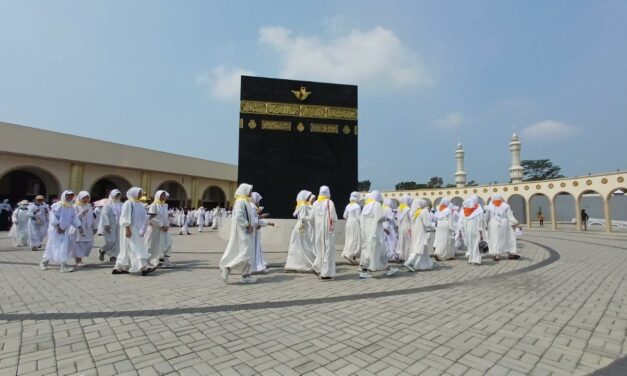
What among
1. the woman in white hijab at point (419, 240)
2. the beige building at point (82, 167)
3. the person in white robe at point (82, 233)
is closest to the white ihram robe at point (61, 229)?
the person in white robe at point (82, 233)

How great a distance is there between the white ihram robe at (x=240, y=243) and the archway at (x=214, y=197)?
31027mm

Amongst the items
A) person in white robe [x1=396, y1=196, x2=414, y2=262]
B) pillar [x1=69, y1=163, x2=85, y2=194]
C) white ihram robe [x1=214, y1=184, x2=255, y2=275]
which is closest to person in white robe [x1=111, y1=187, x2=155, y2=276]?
white ihram robe [x1=214, y1=184, x2=255, y2=275]

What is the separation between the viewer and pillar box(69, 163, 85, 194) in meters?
22.3

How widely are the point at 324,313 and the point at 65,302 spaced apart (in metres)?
3.45

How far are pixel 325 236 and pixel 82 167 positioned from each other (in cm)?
2289

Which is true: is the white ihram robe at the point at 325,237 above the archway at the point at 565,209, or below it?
below

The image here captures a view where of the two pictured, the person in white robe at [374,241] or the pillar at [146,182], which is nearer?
the person in white robe at [374,241]

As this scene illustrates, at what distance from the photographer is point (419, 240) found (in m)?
7.45

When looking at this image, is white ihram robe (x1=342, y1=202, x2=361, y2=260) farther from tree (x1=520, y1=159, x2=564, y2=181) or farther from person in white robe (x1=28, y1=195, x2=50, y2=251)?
tree (x1=520, y1=159, x2=564, y2=181)

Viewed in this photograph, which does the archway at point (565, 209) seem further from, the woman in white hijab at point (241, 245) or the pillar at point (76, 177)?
the pillar at point (76, 177)

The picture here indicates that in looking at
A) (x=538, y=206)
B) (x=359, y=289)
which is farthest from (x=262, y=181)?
(x=538, y=206)

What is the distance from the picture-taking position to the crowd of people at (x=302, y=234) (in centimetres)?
627

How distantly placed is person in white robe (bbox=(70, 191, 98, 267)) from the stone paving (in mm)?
1117

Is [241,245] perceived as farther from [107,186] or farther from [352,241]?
[107,186]
